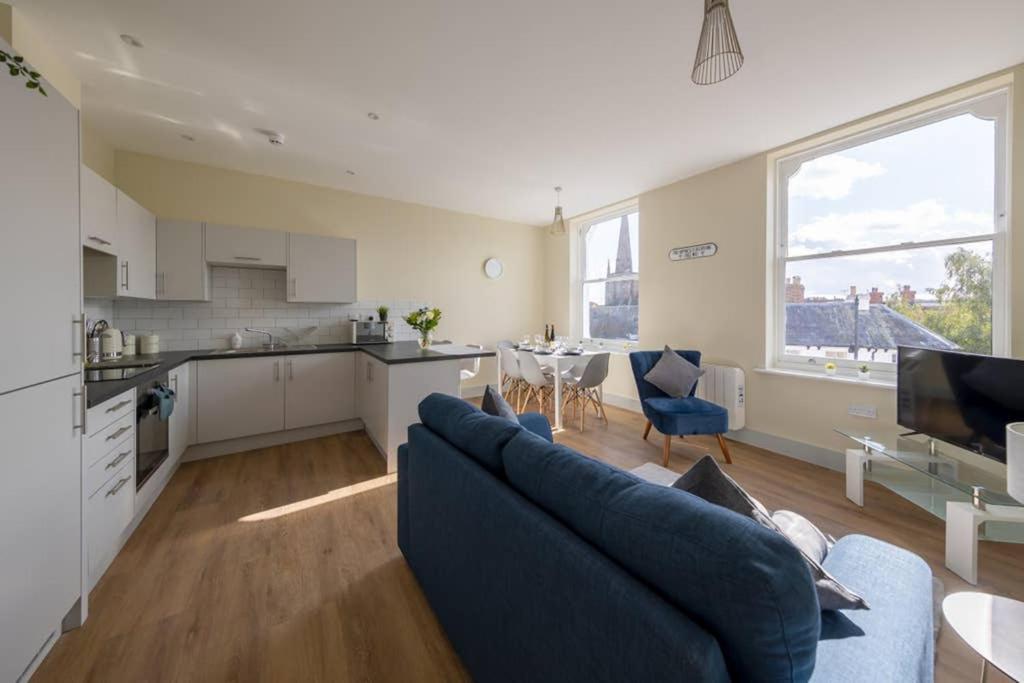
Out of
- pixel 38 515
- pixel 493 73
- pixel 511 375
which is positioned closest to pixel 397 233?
pixel 511 375

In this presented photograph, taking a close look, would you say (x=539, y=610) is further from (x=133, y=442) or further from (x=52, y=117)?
(x=133, y=442)

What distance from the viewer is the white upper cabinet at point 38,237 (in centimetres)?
121

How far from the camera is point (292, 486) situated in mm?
2809

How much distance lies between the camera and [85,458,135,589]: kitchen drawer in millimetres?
1737

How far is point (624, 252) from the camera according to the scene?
5270 mm

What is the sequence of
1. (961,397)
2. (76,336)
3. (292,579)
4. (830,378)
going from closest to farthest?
1. (76,336)
2. (292,579)
3. (961,397)
4. (830,378)

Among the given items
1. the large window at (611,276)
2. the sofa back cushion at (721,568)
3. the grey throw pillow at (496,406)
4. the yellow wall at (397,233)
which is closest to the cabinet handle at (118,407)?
the grey throw pillow at (496,406)

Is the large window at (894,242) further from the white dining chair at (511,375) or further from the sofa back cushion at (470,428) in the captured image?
the sofa back cushion at (470,428)

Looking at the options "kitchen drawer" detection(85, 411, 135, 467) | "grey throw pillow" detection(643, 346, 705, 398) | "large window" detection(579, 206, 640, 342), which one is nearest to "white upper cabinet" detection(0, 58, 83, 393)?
"kitchen drawer" detection(85, 411, 135, 467)

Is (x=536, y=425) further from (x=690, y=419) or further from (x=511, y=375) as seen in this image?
(x=511, y=375)

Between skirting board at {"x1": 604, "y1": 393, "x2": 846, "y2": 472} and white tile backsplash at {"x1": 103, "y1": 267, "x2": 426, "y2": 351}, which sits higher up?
white tile backsplash at {"x1": 103, "y1": 267, "x2": 426, "y2": 351}

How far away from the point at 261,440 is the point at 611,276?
462 centimetres

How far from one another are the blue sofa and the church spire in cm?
431

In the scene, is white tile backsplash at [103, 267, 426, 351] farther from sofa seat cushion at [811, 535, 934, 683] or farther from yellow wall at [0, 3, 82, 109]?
sofa seat cushion at [811, 535, 934, 683]
